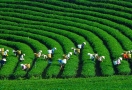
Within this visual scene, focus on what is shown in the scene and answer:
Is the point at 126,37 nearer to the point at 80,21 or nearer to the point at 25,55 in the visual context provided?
the point at 80,21

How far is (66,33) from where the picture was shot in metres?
45.3

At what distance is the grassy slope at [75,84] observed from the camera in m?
30.6

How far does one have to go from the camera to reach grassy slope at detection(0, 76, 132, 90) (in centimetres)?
3062

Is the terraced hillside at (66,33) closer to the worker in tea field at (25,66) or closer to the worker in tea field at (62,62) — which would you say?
the worker in tea field at (62,62)

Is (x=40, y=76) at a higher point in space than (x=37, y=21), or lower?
lower

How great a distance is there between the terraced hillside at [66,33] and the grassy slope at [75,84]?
234 cm

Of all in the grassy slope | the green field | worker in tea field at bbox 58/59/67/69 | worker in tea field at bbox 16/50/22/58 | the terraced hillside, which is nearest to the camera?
the grassy slope

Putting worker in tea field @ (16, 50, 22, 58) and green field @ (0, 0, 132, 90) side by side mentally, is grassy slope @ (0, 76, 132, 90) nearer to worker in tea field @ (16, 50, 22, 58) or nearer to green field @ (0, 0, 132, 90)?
green field @ (0, 0, 132, 90)

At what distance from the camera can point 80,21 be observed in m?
48.9

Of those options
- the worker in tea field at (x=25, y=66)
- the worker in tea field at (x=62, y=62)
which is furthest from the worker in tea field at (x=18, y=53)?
the worker in tea field at (x=62, y=62)

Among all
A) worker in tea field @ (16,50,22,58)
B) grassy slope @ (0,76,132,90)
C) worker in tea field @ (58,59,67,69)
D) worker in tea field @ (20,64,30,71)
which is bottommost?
grassy slope @ (0,76,132,90)

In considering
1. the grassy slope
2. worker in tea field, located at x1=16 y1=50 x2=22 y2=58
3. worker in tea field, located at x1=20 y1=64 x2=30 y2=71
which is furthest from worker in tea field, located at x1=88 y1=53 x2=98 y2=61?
worker in tea field, located at x1=16 y1=50 x2=22 y2=58

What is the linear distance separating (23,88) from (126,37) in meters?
16.3

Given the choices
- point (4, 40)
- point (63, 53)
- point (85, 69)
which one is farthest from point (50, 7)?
point (85, 69)
